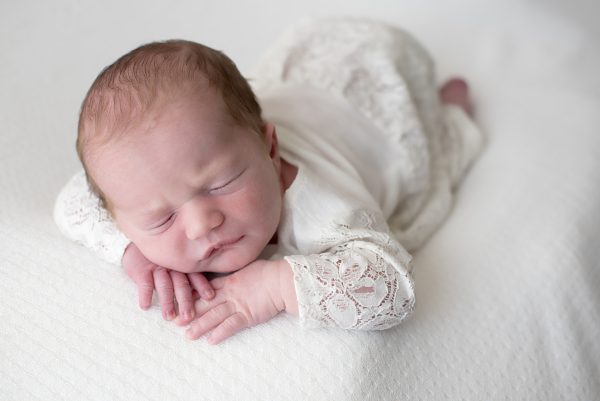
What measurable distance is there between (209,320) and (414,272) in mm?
390

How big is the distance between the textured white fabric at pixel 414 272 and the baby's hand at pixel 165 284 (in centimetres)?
2

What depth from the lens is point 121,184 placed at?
3.10 ft

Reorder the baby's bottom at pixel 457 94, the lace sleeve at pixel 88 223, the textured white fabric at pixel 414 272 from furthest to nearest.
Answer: the baby's bottom at pixel 457 94
the lace sleeve at pixel 88 223
the textured white fabric at pixel 414 272

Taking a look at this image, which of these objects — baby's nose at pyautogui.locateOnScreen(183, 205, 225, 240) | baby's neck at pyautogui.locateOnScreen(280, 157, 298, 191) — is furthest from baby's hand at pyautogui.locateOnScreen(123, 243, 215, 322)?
baby's neck at pyautogui.locateOnScreen(280, 157, 298, 191)

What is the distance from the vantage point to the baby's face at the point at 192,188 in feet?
3.04

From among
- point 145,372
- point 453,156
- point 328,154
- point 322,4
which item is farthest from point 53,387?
point 322,4

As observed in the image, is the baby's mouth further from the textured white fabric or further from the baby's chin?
the textured white fabric

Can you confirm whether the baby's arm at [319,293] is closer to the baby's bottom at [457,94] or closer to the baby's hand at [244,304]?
the baby's hand at [244,304]

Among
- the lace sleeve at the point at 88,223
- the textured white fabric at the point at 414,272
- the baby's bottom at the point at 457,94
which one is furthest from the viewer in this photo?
the baby's bottom at the point at 457,94

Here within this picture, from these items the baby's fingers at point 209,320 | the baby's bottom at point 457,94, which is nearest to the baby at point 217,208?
the baby's fingers at point 209,320

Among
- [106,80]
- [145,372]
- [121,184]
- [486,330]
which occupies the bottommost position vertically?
[486,330]

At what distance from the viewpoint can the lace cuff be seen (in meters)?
0.93

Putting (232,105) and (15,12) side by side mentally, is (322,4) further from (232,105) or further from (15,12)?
(232,105)

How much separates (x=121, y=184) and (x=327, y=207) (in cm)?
35
